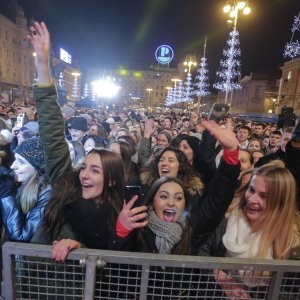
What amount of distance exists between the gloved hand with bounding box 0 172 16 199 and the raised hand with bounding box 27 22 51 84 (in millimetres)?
1029

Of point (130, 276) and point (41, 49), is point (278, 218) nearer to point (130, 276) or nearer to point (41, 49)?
point (130, 276)

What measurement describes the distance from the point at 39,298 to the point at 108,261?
66 centimetres

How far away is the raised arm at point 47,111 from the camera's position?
2.39 m

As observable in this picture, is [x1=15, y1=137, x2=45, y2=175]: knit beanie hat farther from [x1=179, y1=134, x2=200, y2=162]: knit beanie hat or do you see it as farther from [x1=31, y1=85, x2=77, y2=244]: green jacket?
[x1=179, y1=134, x2=200, y2=162]: knit beanie hat

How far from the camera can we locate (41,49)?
7.91ft

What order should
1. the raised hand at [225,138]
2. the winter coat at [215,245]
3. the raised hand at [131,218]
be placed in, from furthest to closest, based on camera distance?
the winter coat at [215,245], the raised hand at [225,138], the raised hand at [131,218]

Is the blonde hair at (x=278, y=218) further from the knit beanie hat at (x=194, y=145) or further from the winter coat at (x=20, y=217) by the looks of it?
the knit beanie hat at (x=194, y=145)

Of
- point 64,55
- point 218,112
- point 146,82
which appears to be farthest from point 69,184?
point 146,82

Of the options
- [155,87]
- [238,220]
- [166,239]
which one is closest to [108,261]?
[166,239]

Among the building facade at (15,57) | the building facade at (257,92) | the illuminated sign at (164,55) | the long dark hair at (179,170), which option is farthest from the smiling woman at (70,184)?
the building facade at (15,57)

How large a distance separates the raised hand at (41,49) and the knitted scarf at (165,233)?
159 cm

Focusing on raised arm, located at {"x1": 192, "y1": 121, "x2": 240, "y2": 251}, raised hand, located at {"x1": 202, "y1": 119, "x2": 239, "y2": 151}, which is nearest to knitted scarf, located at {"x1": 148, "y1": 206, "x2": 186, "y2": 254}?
raised arm, located at {"x1": 192, "y1": 121, "x2": 240, "y2": 251}

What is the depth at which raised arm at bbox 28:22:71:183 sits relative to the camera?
94.2 inches

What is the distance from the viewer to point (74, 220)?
6.89 ft
